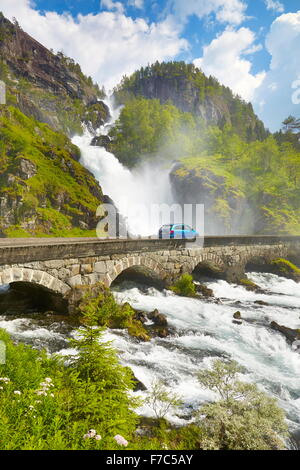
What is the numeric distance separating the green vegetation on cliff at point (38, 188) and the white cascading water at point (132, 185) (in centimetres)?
930

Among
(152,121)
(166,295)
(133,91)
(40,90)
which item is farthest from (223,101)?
(166,295)

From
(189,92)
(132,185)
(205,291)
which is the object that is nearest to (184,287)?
(205,291)

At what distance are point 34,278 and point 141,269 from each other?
933cm

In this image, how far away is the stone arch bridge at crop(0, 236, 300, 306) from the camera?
10.1 m

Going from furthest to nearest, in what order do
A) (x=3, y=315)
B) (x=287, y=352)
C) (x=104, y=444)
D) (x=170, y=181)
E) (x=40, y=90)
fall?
(x=40, y=90)
(x=170, y=181)
(x=3, y=315)
(x=287, y=352)
(x=104, y=444)

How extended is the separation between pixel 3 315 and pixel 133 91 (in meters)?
174

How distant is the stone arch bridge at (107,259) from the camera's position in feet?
33.1

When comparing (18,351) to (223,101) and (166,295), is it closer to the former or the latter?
(166,295)

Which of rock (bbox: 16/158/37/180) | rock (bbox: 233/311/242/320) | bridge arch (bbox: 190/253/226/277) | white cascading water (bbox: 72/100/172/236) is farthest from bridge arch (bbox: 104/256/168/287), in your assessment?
white cascading water (bbox: 72/100/172/236)

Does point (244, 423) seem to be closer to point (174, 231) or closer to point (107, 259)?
point (107, 259)

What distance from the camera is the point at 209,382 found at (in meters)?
7.23

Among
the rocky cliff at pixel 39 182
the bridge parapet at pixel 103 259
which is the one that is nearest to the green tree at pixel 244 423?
the bridge parapet at pixel 103 259

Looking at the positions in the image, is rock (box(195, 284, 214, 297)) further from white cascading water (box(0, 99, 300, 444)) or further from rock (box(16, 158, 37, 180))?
rock (box(16, 158, 37, 180))

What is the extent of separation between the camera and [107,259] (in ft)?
45.9
